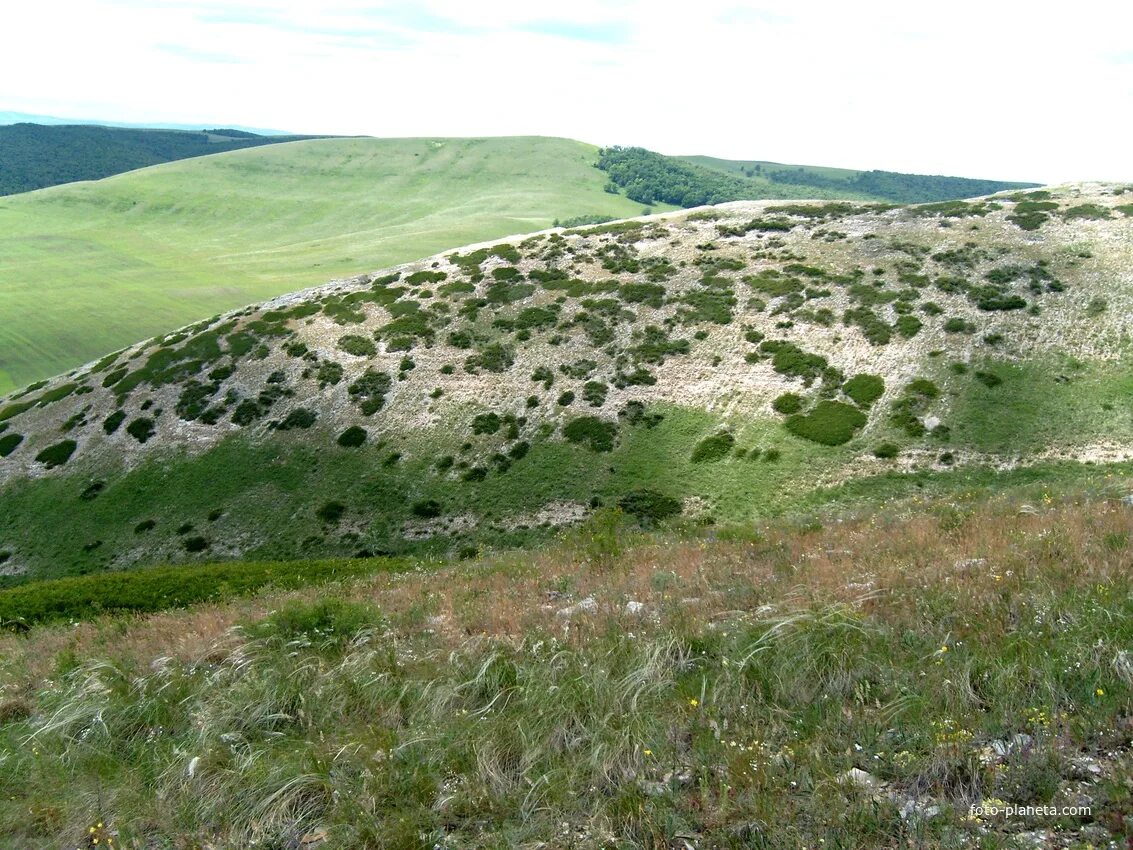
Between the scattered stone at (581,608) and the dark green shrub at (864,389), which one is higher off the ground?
the scattered stone at (581,608)

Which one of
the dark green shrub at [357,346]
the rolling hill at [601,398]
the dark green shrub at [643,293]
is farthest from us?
the dark green shrub at [643,293]

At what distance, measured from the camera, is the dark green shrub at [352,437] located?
55.8 metres

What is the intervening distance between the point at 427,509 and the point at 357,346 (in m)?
23.6

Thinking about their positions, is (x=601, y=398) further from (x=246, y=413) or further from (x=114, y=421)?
(x=114, y=421)

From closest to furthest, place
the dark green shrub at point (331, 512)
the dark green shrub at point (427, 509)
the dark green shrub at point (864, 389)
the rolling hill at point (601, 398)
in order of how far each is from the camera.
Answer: the rolling hill at point (601, 398), the dark green shrub at point (427, 509), the dark green shrub at point (331, 512), the dark green shrub at point (864, 389)

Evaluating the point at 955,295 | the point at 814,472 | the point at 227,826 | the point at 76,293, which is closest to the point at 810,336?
the point at 955,295

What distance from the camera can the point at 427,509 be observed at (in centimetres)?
4897

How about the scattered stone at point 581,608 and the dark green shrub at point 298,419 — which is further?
the dark green shrub at point 298,419

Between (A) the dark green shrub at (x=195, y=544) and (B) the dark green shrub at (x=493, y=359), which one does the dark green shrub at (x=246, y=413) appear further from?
(B) the dark green shrub at (x=493, y=359)

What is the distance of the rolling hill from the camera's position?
153 feet

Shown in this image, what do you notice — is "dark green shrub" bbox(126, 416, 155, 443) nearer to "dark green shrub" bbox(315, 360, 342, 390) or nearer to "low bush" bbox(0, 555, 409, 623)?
"dark green shrub" bbox(315, 360, 342, 390)

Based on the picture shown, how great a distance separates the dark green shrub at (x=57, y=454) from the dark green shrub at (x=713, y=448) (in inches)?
1982

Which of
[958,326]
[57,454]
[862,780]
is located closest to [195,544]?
[57,454]

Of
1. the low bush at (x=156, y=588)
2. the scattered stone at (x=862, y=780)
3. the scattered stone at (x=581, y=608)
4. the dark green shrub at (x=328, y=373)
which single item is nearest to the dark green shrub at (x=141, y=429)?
the dark green shrub at (x=328, y=373)
